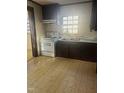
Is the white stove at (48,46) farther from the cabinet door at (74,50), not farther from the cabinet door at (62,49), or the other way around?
the cabinet door at (74,50)

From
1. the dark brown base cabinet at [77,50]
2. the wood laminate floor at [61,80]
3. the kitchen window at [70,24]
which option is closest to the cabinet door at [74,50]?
the dark brown base cabinet at [77,50]

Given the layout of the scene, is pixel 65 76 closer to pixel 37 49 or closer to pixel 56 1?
pixel 37 49

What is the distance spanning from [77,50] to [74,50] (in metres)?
0.13

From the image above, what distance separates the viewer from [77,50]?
4348 millimetres

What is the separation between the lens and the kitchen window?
15.9ft

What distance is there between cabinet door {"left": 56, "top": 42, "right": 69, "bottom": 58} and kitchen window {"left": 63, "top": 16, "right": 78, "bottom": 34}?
0.74m

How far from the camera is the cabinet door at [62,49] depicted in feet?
15.0

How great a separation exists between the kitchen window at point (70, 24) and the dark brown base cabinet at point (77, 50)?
719 millimetres

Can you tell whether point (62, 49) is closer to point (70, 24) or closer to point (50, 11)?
point (70, 24)

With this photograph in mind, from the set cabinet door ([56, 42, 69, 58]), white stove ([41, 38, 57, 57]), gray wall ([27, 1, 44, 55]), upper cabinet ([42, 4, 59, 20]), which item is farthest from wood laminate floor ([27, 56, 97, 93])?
upper cabinet ([42, 4, 59, 20])

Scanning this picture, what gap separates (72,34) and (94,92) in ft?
10.4

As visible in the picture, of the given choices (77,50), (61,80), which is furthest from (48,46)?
(61,80)
